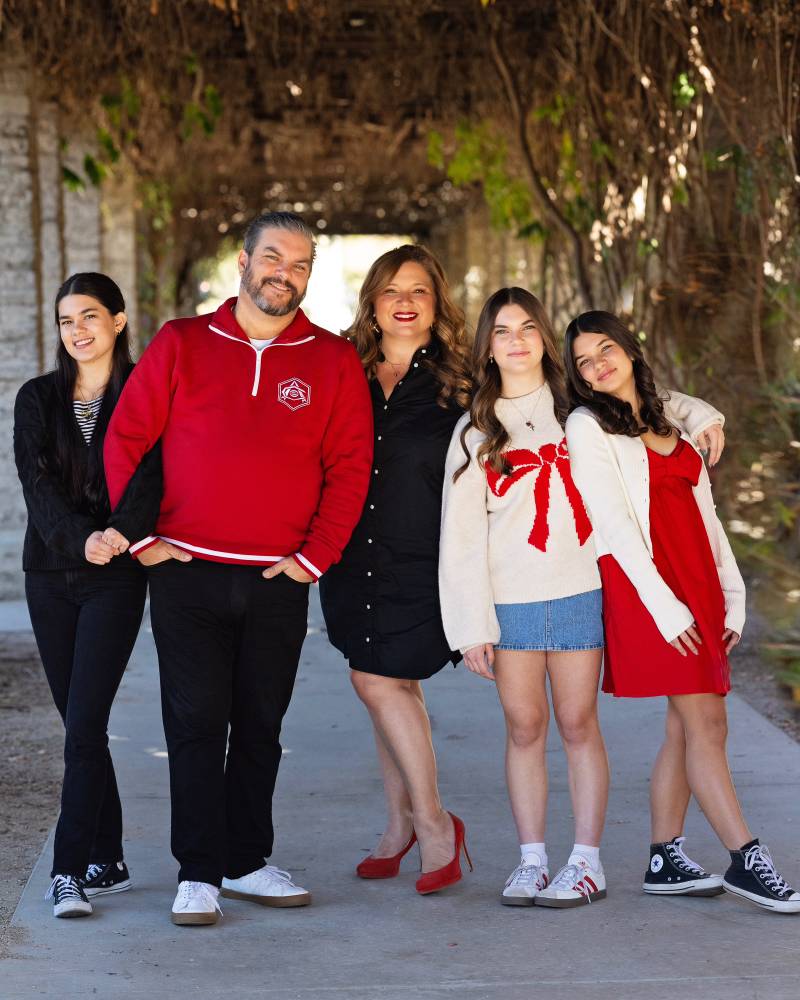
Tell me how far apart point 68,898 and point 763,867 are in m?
1.84

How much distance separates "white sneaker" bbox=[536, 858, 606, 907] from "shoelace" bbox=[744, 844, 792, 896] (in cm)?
40

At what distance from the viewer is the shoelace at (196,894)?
3717 mm

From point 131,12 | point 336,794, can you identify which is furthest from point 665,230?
point 336,794

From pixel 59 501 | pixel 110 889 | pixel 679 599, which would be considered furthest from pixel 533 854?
pixel 59 501

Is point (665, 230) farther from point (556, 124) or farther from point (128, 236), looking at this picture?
point (128, 236)

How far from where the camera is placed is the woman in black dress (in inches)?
156

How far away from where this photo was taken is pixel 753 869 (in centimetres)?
379

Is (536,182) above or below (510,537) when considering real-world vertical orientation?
above

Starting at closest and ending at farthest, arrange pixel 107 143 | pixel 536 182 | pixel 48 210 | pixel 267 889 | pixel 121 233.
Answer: pixel 267 889 → pixel 48 210 → pixel 107 143 → pixel 536 182 → pixel 121 233

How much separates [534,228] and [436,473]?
8012mm

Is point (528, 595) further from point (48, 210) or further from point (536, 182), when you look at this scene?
point (536, 182)

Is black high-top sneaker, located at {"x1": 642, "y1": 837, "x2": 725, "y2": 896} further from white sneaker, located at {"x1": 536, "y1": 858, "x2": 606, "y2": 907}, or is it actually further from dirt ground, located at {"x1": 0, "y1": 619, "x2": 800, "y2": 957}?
dirt ground, located at {"x1": 0, "y1": 619, "x2": 800, "y2": 957}

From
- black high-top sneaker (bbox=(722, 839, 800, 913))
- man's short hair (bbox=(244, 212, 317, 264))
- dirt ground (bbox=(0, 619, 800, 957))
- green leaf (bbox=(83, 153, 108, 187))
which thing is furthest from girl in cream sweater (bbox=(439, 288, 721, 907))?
green leaf (bbox=(83, 153, 108, 187))

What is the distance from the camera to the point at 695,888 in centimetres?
387
